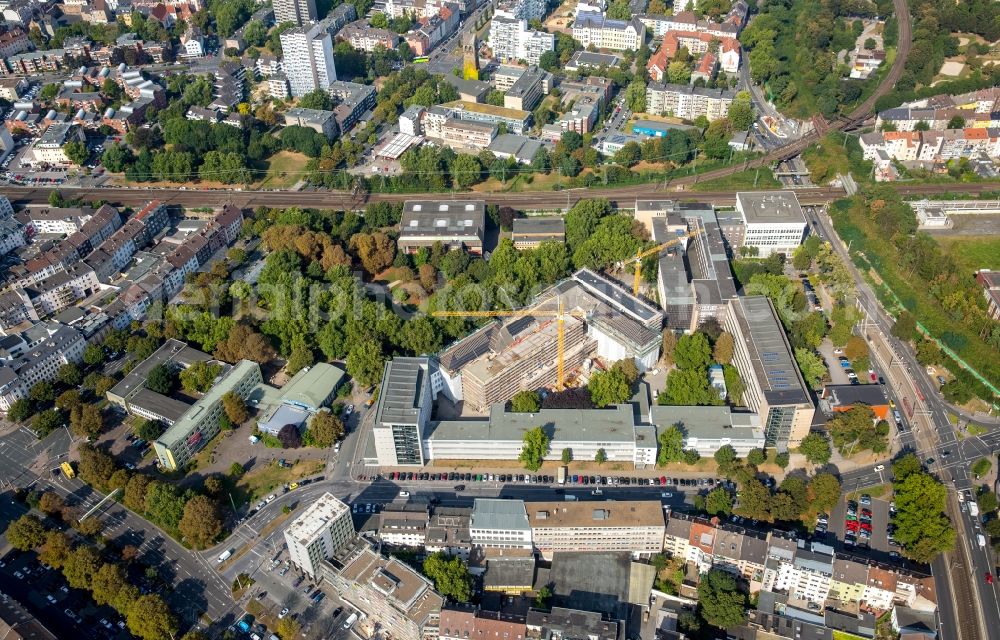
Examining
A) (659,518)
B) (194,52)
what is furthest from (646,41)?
(659,518)

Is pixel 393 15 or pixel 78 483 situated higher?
pixel 393 15

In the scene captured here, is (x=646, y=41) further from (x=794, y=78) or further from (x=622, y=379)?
(x=622, y=379)

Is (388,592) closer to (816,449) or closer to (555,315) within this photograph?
(555,315)

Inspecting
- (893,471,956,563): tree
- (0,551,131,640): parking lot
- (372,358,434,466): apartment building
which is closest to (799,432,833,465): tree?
(893,471,956,563): tree

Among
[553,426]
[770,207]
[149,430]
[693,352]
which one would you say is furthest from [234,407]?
[770,207]

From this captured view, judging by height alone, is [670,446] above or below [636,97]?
below

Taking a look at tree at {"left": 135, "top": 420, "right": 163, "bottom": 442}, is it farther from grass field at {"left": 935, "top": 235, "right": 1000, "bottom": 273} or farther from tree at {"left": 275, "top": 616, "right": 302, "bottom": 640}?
grass field at {"left": 935, "top": 235, "right": 1000, "bottom": 273}
